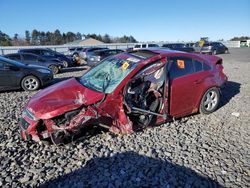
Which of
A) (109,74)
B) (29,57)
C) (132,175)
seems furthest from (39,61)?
(132,175)

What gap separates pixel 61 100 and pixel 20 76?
561 cm

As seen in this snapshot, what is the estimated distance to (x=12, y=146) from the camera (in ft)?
14.3

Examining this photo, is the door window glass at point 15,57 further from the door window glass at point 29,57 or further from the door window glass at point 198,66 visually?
the door window glass at point 198,66

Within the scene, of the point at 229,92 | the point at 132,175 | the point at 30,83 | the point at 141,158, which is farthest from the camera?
the point at 30,83

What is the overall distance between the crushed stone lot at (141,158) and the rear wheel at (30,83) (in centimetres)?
394

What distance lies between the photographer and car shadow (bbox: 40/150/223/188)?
330cm

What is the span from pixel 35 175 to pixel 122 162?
1300 millimetres

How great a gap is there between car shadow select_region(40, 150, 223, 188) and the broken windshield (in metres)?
1.35

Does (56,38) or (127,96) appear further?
(56,38)

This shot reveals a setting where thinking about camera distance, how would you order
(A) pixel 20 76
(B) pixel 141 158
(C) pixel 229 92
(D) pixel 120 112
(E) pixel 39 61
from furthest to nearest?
(E) pixel 39 61 → (A) pixel 20 76 → (C) pixel 229 92 → (D) pixel 120 112 → (B) pixel 141 158

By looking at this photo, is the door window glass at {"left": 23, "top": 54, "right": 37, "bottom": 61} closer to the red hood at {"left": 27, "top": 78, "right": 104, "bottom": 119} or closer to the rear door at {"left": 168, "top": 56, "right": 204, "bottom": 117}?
the red hood at {"left": 27, "top": 78, "right": 104, "bottom": 119}

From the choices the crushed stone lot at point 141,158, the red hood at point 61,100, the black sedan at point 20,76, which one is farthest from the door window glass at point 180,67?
the black sedan at point 20,76

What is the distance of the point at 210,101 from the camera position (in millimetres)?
5934

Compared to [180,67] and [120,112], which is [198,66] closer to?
[180,67]
